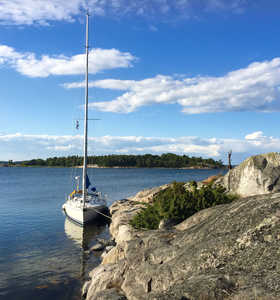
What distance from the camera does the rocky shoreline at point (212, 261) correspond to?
660 centimetres

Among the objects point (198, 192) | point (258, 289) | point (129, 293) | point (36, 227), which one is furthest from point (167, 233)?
point (36, 227)

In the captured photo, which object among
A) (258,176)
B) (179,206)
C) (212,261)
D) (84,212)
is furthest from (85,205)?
(212,261)

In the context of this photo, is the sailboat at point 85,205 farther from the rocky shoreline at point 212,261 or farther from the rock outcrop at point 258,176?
the rocky shoreline at point 212,261

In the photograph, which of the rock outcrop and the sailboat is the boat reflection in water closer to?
the sailboat

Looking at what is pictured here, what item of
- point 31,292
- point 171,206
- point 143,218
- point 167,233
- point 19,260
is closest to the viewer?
point 167,233

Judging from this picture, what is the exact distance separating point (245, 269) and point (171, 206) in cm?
916

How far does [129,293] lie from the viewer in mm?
9047

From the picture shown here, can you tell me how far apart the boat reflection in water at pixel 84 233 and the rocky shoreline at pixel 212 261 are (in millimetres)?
9589

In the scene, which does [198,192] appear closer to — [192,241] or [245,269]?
[192,241]

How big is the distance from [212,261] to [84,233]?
20552 mm

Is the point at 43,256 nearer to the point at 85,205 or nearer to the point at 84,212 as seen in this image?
the point at 84,212

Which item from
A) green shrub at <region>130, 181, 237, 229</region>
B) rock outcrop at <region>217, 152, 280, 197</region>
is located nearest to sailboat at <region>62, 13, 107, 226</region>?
green shrub at <region>130, 181, 237, 229</region>

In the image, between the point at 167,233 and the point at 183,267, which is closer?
the point at 183,267

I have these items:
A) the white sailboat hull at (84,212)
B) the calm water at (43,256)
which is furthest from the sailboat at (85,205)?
the calm water at (43,256)
